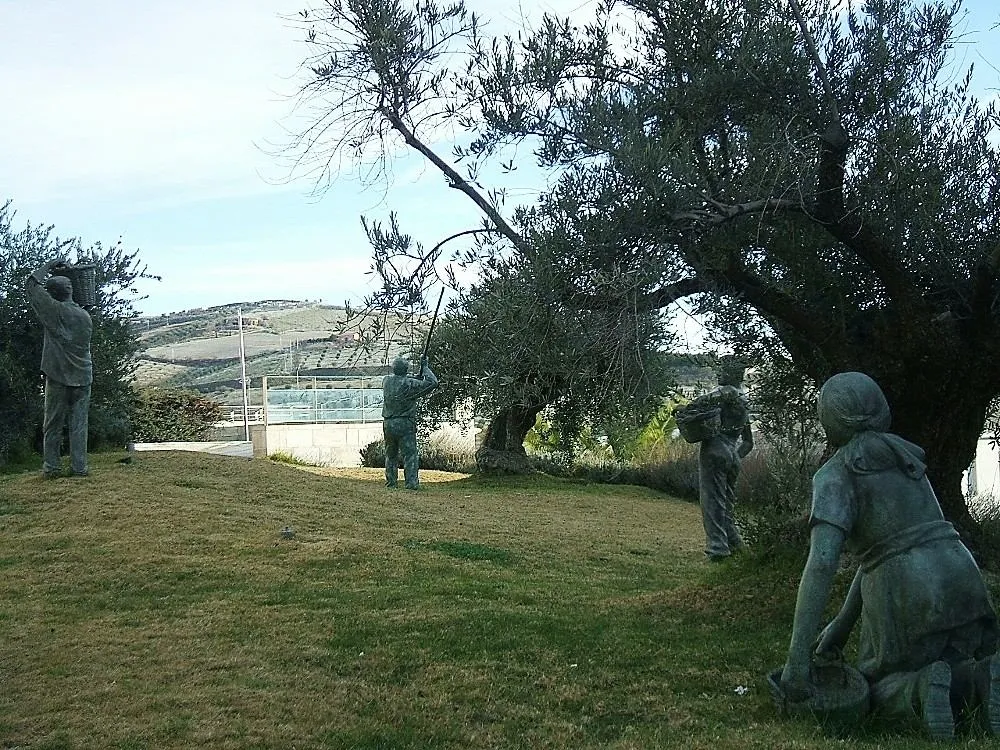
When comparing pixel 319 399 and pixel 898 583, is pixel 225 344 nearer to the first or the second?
pixel 319 399

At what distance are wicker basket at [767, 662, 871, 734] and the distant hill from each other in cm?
5141

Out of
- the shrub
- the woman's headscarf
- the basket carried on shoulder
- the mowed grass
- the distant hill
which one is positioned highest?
the distant hill

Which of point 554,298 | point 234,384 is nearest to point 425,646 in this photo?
point 554,298

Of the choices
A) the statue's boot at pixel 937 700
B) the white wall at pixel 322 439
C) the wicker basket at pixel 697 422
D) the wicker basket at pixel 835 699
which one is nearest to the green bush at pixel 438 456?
the white wall at pixel 322 439

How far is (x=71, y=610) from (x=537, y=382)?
15.0 ft

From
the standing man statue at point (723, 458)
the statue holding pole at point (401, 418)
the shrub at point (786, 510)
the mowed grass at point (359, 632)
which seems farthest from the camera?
the statue holding pole at point (401, 418)

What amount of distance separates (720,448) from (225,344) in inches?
2451

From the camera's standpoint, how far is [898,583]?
429 cm

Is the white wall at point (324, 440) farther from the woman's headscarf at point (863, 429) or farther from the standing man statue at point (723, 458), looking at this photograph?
the woman's headscarf at point (863, 429)

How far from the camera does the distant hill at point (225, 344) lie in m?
60.1

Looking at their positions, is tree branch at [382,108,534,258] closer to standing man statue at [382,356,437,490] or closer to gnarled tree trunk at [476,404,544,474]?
standing man statue at [382,356,437,490]

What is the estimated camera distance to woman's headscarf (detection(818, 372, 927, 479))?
437 cm

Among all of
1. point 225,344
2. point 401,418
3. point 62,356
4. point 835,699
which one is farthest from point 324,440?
point 225,344

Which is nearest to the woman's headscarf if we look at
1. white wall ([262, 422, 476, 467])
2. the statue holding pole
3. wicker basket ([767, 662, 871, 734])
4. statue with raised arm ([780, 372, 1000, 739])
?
statue with raised arm ([780, 372, 1000, 739])
